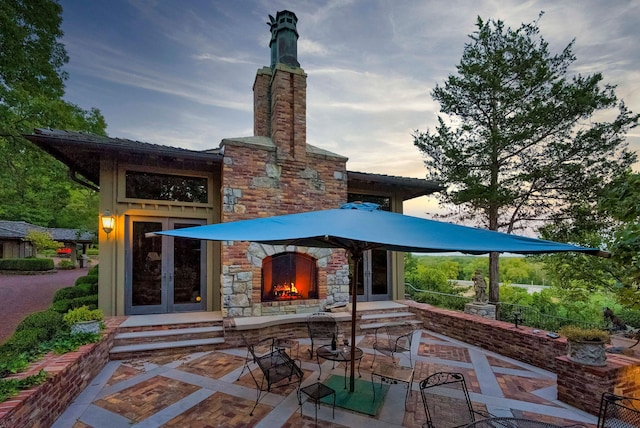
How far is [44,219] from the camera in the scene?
26.6 m

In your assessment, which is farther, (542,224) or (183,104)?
(183,104)

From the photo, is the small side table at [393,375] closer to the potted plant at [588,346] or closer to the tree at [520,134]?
the potted plant at [588,346]

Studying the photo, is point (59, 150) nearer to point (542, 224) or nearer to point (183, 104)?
point (183, 104)

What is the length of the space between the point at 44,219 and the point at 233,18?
2883 centimetres

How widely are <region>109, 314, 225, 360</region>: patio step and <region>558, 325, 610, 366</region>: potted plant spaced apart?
5788mm

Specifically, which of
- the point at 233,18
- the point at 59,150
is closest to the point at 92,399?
the point at 59,150

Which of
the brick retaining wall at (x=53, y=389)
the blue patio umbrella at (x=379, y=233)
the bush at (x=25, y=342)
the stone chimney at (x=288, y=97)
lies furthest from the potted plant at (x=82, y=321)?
the stone chimney at (x=288, y=97)

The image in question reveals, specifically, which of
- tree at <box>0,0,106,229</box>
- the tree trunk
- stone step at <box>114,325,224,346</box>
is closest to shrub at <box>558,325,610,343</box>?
stone step at <box>114,325,224,346</box>

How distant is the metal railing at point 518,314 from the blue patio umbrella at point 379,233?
433cm

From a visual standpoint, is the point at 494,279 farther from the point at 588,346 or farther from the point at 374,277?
the point at 588,346

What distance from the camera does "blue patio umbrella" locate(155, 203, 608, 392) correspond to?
97.1 inches

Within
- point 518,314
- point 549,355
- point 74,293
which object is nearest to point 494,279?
point 518,314

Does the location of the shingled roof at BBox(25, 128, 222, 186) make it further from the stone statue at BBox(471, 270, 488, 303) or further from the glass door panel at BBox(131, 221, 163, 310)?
the stone statue at BBox(471, 270, 488, 303)

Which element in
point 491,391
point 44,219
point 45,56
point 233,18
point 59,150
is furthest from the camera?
point 44,219
